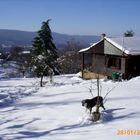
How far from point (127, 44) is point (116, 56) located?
1496 millimetres

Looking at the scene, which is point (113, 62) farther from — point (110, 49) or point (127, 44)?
point (127, 44)

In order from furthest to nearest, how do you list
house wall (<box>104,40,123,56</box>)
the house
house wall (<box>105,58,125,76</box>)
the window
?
the window < house wall (<box>104,40,123,56</box>) < house wall (<box>105,58,125,76</box>) < the house

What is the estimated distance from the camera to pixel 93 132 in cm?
1072

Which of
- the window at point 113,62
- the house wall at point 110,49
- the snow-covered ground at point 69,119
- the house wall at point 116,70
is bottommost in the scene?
the snow-covered ground at point 69,119

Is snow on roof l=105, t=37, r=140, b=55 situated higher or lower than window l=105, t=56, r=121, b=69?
higher

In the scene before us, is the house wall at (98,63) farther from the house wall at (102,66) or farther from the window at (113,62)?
the window at (113,62)

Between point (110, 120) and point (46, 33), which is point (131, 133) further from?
point (46, 33)

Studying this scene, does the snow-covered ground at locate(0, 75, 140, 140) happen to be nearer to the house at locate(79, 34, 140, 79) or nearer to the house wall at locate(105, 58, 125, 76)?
the house at locate(79, 34, 140, 79)

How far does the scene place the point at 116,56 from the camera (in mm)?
31453

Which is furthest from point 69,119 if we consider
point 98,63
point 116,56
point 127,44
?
point 98,63

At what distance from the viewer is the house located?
29.6 metres

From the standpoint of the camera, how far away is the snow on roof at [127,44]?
29.3 m
